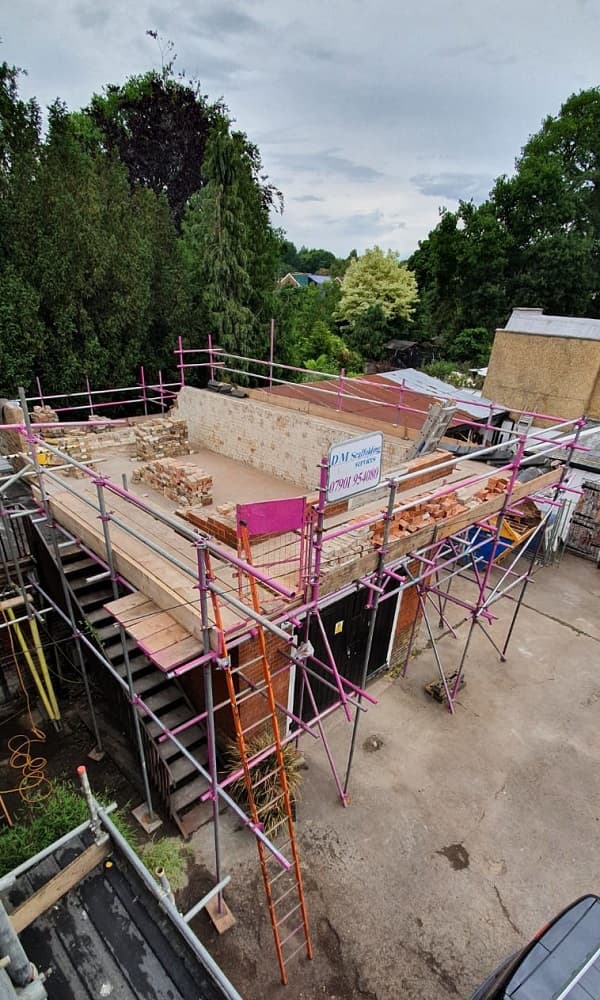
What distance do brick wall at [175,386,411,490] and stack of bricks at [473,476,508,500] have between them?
9.62 feet

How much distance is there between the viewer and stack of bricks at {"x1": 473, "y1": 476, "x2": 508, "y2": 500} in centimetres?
901

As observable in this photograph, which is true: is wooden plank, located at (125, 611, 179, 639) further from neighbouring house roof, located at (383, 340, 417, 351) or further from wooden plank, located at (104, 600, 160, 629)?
neighbouring house roof, located at (383, 340, 417, 351)

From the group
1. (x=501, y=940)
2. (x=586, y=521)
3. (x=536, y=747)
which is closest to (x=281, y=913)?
(x=501, y=940)

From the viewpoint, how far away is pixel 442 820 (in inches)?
292

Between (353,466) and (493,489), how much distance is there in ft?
14.8

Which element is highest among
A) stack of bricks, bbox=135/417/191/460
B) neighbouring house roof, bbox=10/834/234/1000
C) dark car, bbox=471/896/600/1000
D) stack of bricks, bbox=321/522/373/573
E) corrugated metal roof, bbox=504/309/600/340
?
corrugated metal roof, bbox=504/309/600/340

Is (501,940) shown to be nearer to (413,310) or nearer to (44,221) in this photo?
(44,221)

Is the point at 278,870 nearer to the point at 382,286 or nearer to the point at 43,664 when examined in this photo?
the point at 43,664

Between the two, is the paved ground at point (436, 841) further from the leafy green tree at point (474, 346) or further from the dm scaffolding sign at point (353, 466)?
the leafy green tree at point (474, 346)

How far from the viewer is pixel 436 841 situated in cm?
713

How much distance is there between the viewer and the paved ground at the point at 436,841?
19.0 feet

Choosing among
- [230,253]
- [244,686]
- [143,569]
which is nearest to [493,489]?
[244,686]

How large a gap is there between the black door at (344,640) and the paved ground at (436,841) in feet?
2.11

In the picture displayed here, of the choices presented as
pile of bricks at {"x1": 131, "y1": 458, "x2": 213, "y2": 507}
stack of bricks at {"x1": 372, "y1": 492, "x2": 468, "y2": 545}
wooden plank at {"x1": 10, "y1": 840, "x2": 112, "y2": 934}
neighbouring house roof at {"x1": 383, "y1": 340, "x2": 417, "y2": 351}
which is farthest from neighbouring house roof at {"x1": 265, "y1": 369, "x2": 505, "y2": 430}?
neighbouring house roof at {"x1": 383, "y1": 340, "x2": 417, "y2": 351}
